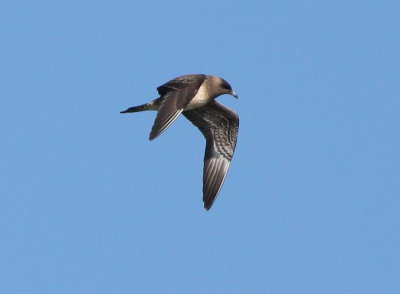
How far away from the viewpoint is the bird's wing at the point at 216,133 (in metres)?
18.2

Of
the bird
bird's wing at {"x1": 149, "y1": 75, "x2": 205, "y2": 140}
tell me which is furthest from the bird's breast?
bird's wing at {"x1": 149, "y1": 75, "x2": 205, "y2": 140}

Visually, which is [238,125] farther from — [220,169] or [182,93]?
[182,93]

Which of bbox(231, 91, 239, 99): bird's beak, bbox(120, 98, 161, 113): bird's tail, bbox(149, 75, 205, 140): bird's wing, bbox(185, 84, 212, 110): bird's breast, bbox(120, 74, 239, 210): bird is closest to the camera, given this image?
bbox(149, 75, 205, 140): bird's wing

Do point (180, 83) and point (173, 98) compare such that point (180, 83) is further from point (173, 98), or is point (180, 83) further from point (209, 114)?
point (209, 114)

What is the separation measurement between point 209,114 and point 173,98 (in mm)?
2535

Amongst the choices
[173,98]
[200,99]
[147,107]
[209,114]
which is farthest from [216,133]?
[173,98]

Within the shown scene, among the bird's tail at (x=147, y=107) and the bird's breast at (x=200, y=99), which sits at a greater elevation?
the bird's breast at (x=200, y=99)

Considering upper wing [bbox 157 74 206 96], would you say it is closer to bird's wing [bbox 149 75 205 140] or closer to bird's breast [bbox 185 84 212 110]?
bird's wing [bbox 149 75 205 140]

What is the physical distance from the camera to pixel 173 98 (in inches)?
629

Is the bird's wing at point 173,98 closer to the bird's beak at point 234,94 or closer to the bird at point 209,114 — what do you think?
the bird at point 209,114

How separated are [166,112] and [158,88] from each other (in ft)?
4.08

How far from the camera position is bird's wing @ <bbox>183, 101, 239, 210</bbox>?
18.2 meters

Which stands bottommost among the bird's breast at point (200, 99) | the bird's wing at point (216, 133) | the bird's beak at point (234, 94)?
the bird's wing at point (216, 133)

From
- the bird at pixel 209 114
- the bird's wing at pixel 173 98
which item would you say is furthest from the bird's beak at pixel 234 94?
the bird's wing at pixel 173 98
